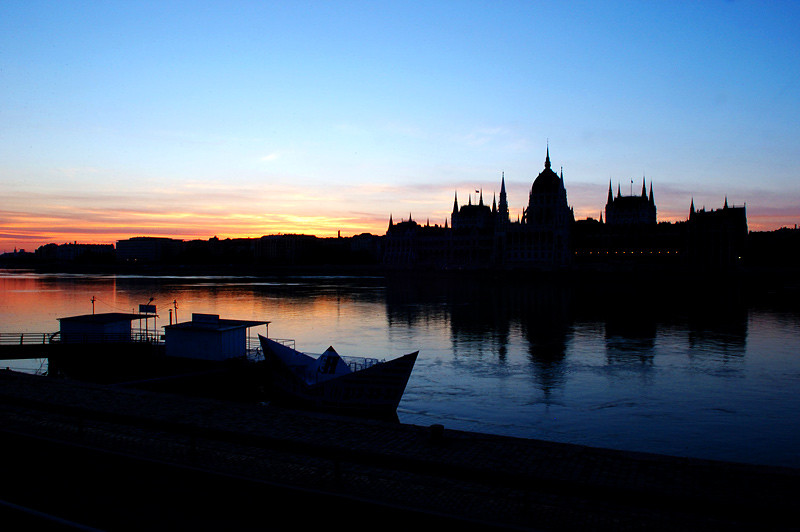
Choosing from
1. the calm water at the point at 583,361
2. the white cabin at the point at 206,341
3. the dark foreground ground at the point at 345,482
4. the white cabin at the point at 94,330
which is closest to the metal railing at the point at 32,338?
the white cabin at the point at 94,330

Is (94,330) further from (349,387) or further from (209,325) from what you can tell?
(349,387)

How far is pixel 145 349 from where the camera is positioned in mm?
33750

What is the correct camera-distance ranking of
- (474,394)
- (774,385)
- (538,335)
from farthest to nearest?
(538,335), (774,385), (474,394)

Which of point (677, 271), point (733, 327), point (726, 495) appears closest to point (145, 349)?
point (726, 495)

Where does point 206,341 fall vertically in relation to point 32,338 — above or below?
above

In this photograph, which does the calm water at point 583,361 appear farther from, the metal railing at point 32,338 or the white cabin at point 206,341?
the white cabin at point 206,341

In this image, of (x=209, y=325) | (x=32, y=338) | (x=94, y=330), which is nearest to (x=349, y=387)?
(x=209, y=325)

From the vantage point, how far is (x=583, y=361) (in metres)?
Result: 41.0

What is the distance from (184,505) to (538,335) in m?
48.2

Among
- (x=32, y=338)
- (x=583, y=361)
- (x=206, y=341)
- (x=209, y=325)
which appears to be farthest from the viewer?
(x=32, y=338)

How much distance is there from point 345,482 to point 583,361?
33.0 m

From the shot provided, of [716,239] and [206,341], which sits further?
[716,239]

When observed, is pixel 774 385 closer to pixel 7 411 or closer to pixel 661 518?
pixel 661 518

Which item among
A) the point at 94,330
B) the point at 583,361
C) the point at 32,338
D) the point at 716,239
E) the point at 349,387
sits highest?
the point at 716,239
